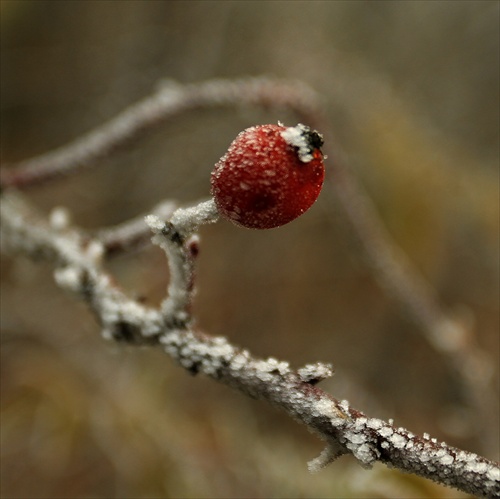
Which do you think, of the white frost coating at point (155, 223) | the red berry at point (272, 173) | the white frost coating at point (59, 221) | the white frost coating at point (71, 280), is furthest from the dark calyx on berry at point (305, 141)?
the white frost coating at point (59, 221)

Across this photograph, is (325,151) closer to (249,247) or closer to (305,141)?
(305,141)

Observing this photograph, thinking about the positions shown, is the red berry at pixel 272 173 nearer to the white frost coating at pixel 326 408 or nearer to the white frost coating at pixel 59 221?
the white frost coating at pixel 326 408

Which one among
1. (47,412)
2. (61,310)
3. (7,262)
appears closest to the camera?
(47,412)

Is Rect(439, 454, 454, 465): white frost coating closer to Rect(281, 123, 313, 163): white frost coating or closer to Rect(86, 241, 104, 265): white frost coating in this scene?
Rect(281, 123, 313, 163): white frost coating

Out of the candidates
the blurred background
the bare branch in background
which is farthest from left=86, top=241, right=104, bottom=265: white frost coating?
the blurred background

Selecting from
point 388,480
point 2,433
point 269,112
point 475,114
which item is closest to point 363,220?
point 269,112

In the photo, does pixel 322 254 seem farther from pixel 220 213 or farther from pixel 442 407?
pixel 220 213

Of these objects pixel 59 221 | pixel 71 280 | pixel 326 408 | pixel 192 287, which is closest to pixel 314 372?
pixel 326 408
